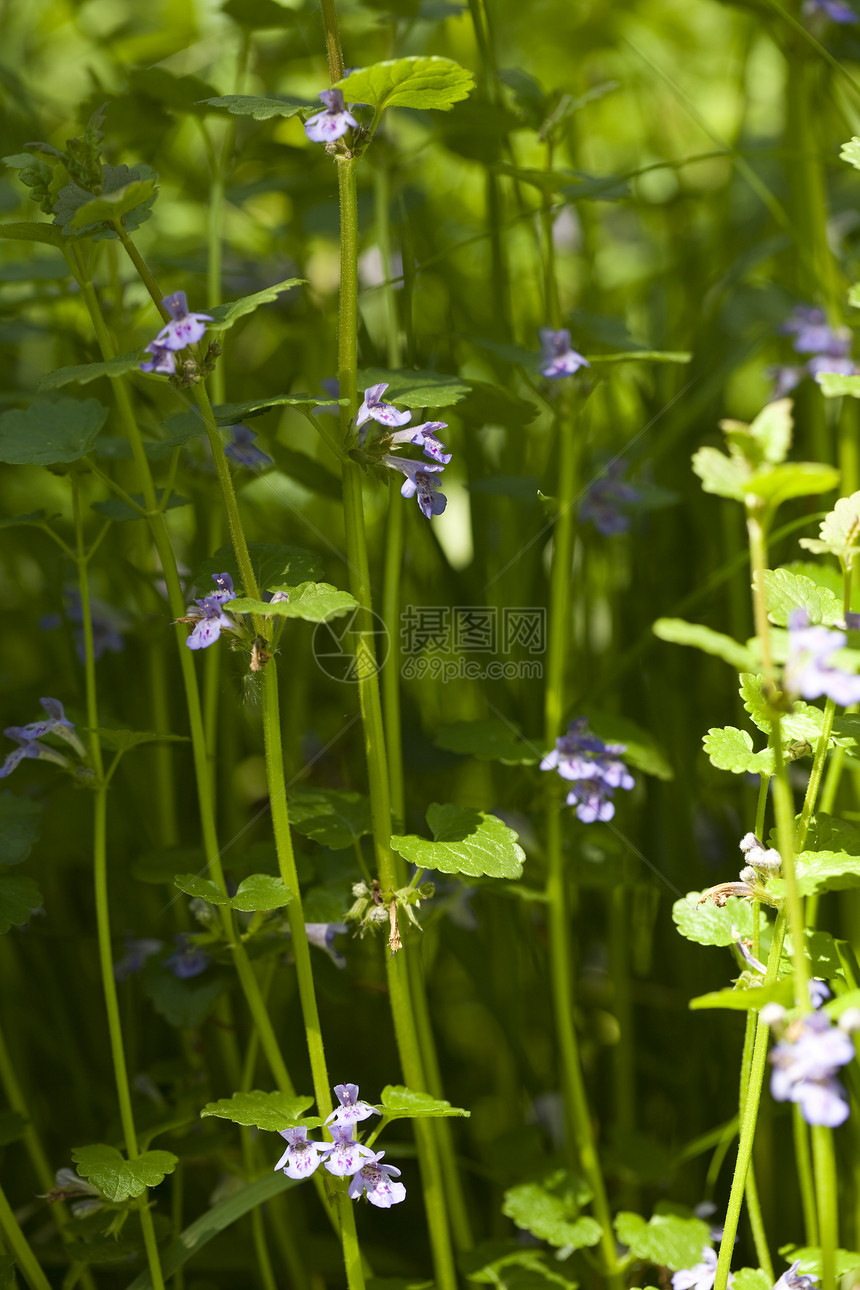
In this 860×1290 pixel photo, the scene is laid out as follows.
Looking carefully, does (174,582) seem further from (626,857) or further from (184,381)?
(626,857)

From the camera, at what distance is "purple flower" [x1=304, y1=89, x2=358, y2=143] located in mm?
738

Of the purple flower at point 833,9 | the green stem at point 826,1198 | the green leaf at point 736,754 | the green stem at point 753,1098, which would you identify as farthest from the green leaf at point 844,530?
the purple flower at point 833,9

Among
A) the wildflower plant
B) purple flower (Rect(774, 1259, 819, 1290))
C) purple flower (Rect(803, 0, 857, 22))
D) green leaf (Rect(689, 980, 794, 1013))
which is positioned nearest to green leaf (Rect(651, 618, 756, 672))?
the wildflower plant

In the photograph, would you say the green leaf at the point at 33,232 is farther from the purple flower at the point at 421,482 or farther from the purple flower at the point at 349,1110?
the purple flower at the point at 349,1110

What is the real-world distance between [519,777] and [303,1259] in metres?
0.57

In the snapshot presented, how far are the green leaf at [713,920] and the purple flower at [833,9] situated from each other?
118 centimetres

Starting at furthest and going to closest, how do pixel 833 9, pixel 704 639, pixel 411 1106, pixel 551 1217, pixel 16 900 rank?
1. pixel 833 9
2. pixel 551 1217
3. pixel 16 900
4. pixel 411 1106
5. pixel 704 639

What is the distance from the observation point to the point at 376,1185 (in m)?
0.79

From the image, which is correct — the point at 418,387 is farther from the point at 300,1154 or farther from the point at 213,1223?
the point at 213,1223

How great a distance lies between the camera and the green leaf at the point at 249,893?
30.1 inches

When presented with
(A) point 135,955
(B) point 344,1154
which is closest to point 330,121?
(B) point 344,1154

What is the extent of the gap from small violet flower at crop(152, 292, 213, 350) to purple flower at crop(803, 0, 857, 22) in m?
1.08

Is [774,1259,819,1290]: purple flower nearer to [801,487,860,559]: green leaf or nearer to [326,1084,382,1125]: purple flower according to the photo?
[326,1084,382,1125]: purple flower

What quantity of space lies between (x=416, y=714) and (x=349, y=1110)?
2.31ft
